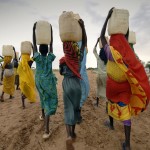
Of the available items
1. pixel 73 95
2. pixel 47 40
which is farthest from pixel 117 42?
pixel 47 40

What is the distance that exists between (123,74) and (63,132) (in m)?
2.01

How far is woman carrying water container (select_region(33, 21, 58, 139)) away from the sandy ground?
64 centimetres

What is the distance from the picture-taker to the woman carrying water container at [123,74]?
18.7 ft

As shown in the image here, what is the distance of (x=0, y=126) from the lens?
7961 mm

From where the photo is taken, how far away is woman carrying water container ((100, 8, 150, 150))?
5.71 m

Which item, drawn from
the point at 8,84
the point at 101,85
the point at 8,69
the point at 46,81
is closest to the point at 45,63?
the point at 46,81

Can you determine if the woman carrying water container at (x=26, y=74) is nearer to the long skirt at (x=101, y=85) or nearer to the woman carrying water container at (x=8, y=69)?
the woman carrying water container at (x=8, y=69)

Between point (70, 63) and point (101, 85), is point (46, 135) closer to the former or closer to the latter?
point (70, 63)

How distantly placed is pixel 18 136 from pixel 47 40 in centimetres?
231

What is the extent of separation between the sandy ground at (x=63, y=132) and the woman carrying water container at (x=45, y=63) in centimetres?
64

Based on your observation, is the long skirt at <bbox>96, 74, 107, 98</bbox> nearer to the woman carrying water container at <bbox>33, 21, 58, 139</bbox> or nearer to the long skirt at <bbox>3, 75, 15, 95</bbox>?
the woman carrying water container at <bbox>33, 21, 58, 139</bbox>

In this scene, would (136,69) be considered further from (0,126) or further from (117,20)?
(0,126)

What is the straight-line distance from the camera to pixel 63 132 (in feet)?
22.2

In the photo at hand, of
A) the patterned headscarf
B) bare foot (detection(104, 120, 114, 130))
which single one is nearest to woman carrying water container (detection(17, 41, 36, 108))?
bare foot (detection(104, 120, 114, 130))
